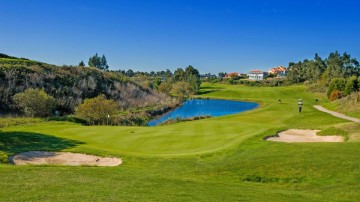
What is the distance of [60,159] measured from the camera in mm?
14852

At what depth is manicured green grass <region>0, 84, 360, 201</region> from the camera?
8555 mm

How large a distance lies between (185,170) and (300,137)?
10.4m

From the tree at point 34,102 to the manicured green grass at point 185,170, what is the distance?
563 inches

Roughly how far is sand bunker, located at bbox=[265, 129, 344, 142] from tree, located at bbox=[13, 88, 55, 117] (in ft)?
78.3

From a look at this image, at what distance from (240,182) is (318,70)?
3920 inches

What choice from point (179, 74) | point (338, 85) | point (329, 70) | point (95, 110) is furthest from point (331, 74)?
point (95, 110)

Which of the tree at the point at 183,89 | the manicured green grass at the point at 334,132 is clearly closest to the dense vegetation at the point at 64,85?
the tree at the point at 183,89

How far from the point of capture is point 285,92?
309 feet

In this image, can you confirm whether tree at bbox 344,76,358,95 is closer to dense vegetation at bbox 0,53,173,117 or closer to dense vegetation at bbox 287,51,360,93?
dense vegetation at bbox 287,51,360,93

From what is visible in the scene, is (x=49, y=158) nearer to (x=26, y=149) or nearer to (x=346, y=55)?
(x=26, y=149)

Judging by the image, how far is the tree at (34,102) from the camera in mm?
33344

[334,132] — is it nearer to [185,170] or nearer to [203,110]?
[185,170]

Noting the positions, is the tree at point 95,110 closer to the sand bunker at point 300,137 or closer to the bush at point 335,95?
the sand bunker at point 300,137

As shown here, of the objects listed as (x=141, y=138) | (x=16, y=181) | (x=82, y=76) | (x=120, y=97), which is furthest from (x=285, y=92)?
(x=16, y=181)
